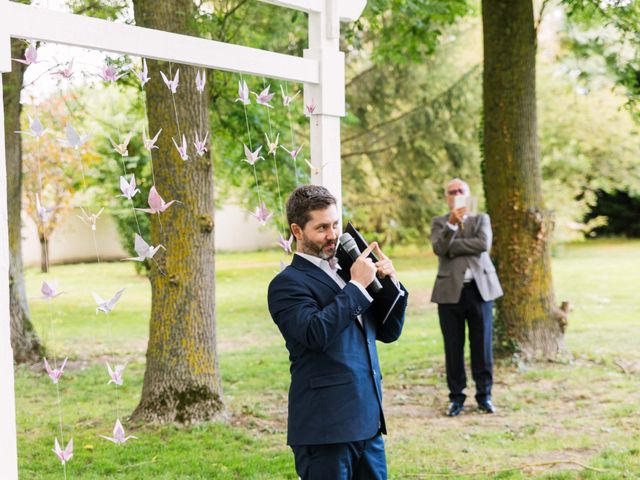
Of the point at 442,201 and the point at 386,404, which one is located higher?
the point at 442,201

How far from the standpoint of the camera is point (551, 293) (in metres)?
7.80

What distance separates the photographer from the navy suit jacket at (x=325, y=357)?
265cm

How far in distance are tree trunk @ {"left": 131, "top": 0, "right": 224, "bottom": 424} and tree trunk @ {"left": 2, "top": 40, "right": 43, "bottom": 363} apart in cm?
332

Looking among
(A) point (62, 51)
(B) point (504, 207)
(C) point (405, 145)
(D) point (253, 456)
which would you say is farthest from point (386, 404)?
(C) point (405, 145)

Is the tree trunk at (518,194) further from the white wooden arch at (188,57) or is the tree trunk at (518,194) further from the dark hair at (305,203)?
the dark hair at (305,203)

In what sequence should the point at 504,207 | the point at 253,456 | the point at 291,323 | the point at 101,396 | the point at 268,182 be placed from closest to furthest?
the point at 291,323 → the point at 253,456 → the point at 101,396 → the point at 504,207 → the point at 268,182

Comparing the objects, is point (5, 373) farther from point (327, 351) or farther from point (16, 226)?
point (16, 226)

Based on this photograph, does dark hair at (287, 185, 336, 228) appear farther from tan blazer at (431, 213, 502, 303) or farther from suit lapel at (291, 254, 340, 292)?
tan blazer at (431, 213, 502, 303)

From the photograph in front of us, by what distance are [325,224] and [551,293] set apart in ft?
18.0

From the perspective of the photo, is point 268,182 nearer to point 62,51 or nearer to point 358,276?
point 62,51

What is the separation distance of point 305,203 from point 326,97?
1.04 meters

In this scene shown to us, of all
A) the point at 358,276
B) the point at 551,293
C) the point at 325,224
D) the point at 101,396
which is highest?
the point at 325,224

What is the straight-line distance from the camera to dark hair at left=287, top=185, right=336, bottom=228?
2783mm

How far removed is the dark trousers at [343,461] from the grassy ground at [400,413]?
1911mm
